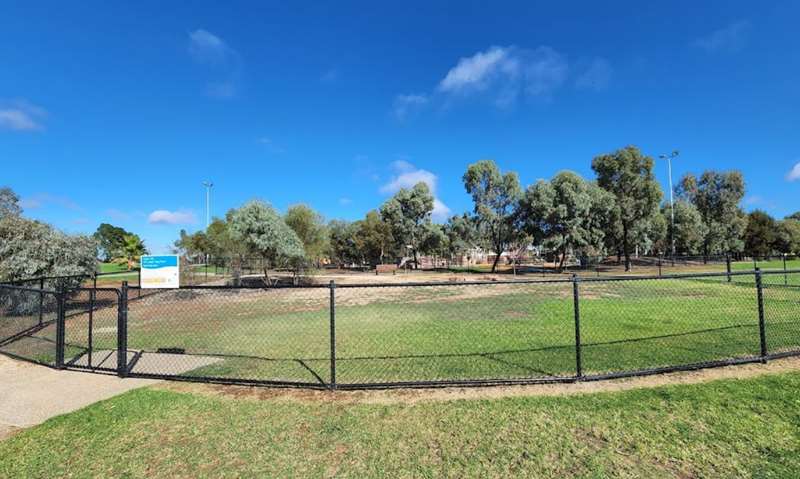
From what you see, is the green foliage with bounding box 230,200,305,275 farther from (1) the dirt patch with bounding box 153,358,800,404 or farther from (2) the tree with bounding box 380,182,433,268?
(2) the tree with bounding box 380,182,433,268

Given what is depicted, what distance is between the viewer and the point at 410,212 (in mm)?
50344

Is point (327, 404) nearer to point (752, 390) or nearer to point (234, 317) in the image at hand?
point (752, 390)

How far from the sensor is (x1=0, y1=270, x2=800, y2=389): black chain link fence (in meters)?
5.77

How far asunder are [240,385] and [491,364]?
382 centimetres

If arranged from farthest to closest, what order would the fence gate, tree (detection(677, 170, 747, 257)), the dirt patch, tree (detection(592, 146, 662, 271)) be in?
tree (detection(677, 170, 747, 257)) → tree (detection(592, 146, 662, 271)) → the fence gate → the dirt patch

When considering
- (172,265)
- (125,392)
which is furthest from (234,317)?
(125,392)

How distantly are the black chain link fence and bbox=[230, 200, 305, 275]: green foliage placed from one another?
10116 mm

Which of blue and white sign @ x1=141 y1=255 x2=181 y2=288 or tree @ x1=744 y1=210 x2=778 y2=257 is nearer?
blue and white sign @ x1=141 y1=255 x2=181 y2=288

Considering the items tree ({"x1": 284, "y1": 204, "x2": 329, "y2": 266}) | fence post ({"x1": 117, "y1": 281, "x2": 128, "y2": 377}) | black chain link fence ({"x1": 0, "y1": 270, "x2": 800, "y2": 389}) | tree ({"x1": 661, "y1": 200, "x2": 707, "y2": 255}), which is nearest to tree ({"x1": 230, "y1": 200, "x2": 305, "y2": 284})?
tree ({"x1": 284, "y1": 204, "x2": 329, "y2": 266})

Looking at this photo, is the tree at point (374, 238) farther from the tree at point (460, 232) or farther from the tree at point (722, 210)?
the tree at point (722, 210)

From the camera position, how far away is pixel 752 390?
15.3 ft

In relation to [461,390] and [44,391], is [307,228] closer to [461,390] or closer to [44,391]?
[44,391]

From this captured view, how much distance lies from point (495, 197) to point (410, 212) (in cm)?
1223

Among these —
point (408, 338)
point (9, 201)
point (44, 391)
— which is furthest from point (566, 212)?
point (9, 201)
